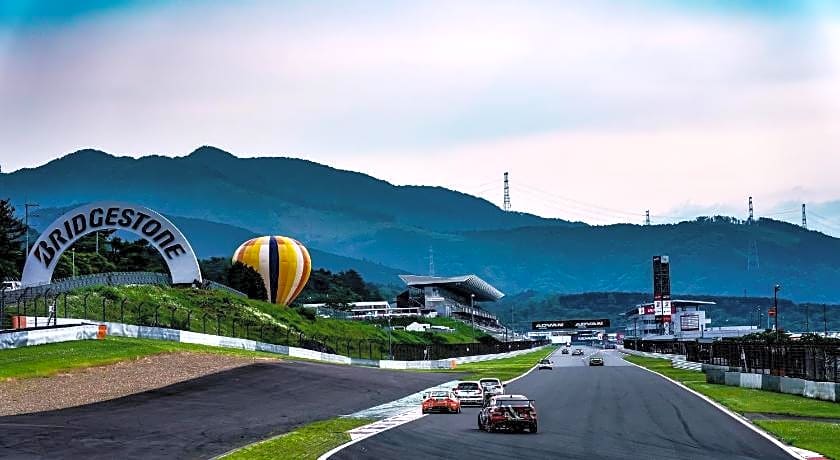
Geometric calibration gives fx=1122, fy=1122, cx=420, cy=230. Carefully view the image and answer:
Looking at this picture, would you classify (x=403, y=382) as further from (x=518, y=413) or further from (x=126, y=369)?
(x=518, y=413)

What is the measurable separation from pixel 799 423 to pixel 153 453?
76.8ft

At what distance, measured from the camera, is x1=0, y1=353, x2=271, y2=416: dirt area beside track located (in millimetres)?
49750

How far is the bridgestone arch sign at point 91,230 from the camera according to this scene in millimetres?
100375

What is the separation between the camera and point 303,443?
37.2 meters

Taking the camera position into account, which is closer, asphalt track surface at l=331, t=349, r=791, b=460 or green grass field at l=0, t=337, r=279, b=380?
asphalt track surface at l=331, t=349, r=791, b=460

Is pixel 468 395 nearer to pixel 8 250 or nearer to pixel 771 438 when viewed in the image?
pixel 771 438

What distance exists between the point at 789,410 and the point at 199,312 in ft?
226

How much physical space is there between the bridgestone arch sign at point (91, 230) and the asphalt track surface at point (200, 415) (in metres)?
32.3

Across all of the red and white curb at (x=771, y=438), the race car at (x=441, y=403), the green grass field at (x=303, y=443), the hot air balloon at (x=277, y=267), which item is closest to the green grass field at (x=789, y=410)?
the red and white curb at (x=771, y=438)

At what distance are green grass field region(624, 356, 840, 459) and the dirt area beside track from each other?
29.4m

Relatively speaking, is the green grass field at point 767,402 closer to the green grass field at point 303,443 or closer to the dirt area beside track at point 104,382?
the green grass field at point 303,443

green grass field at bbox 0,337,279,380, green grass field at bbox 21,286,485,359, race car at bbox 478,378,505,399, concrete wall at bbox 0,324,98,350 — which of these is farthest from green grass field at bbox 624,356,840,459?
green grass field at bbox 21,286,485,359

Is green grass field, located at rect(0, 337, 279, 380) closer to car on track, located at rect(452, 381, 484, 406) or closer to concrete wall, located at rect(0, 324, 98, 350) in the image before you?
concrete wall, located at rect(0, 324, 98, 350)

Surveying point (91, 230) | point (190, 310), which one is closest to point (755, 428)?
point (190, 310)
